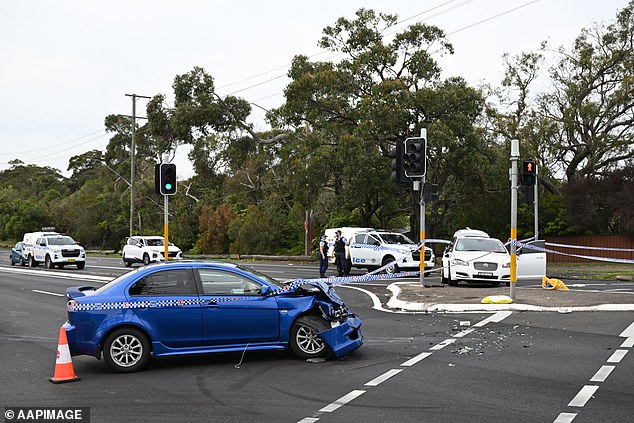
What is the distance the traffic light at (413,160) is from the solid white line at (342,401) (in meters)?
12.0

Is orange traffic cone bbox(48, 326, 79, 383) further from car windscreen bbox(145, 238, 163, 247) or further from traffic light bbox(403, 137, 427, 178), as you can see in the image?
car windscreen bbox(145, 238, 163, 247)

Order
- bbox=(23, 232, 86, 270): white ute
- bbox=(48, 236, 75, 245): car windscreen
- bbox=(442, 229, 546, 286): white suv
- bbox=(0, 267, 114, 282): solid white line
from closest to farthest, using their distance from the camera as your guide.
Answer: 1. bbox=(442, 229, 546, 286): white suv
2. bbox=(0, 267, 114, 282): solid white line
3. bbox=(23, 232, 86, 270): white ute
4. bbox=(48, 236, 75, 245): car windscreen

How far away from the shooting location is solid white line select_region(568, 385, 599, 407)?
760 centimetres

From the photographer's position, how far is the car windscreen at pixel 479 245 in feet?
74.3

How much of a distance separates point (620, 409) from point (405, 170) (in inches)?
503

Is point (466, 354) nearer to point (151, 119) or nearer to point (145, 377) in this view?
point (145, 377)

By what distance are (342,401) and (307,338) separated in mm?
2366

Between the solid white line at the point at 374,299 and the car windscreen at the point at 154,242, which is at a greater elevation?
the car windscreen at the point at 154,242

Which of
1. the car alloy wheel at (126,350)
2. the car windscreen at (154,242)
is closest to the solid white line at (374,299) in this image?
the car alloy wheel at (126,350)

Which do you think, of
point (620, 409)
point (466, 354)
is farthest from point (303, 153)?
point (620, 409)

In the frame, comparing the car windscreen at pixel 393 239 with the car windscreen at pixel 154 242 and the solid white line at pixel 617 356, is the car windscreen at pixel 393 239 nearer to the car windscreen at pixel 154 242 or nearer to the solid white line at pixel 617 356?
the car windscreen at pixel 154 242

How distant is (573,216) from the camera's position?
132 ft

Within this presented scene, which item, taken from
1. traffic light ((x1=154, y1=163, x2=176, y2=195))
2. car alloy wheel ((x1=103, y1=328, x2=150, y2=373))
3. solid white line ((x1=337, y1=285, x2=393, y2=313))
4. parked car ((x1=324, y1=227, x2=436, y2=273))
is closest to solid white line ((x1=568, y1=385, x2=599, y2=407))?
car alloy wheel ((x1=103, y1=328, x2=150, y2=373))

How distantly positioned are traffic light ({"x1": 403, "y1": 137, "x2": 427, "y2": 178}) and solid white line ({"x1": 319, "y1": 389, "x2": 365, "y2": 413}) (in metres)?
12.0
